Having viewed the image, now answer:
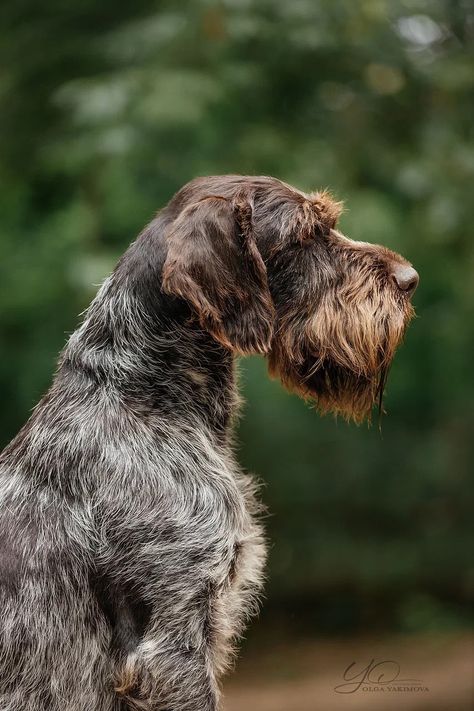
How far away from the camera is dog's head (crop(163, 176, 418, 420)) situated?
3.43 metres

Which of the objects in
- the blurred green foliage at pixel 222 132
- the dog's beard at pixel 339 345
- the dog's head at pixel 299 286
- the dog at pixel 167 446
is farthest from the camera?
the blurred green foliage at pixel 222 132

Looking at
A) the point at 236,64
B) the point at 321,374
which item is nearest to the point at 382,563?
the point at 236,64

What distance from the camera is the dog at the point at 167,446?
3.26m

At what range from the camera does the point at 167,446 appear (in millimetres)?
3416

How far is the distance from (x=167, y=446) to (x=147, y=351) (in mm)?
385

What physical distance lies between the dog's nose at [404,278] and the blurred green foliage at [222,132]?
2238 millimetres

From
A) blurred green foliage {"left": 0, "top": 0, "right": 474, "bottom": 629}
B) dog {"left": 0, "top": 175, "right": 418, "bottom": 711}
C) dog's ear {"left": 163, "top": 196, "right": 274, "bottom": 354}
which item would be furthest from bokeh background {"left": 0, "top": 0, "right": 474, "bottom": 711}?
dog's ear {"left": 163, "top": 196, "right": 274, "bottom": 354}

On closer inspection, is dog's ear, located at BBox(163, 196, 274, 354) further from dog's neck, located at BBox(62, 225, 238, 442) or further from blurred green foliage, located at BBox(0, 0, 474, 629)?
blurred green foliage, located at BBox(0, 0, 474, 629)

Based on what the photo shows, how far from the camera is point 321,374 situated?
153 inches

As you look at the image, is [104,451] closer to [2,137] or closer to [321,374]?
[321,374]

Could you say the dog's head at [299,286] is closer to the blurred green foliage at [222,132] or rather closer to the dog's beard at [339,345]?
the dog's beard at [339,345]

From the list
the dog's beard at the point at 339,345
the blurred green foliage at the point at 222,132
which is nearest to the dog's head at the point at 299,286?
the dog's beard at the point at 339,345

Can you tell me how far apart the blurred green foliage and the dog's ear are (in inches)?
86.5

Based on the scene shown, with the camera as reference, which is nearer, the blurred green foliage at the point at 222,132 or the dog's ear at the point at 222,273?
the dog's ear at the point at 222,273
